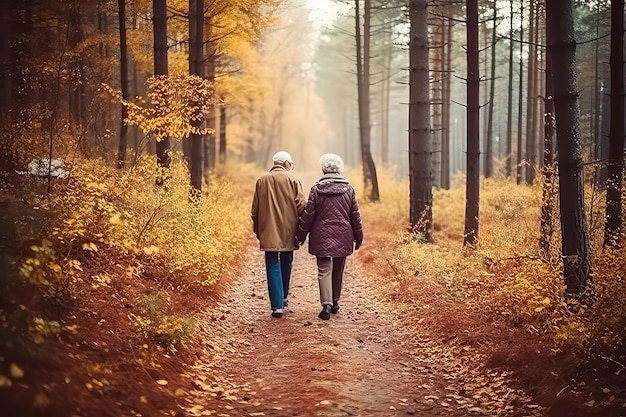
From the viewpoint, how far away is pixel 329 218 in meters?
8.11

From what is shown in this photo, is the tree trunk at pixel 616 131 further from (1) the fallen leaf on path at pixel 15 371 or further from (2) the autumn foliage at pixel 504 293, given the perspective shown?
(1) the fallen leaf on path at pixel 15 371

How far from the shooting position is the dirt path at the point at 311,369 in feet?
16.9

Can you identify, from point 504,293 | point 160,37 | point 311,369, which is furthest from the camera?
point 160,37

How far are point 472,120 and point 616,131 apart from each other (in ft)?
10.1

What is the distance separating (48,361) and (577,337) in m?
5.25

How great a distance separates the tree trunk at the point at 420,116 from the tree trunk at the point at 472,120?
98 cm

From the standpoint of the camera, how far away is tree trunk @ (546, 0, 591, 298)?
21.4 ft

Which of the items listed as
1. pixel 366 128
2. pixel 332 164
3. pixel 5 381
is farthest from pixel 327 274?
pixel 366 128

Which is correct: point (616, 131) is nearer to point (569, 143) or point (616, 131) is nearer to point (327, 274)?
point (569, 143)

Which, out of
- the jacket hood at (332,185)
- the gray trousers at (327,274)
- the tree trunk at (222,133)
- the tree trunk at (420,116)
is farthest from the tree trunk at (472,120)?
the tree trunk at (222,133)

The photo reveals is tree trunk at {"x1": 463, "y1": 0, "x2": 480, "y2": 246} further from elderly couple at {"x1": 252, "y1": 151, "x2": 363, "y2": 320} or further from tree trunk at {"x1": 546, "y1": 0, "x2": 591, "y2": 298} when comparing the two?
tree trunk at {"x1": 546, "y1": 0, "x2": 591, "y2": 298}

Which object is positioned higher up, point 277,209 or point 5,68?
point 5,68

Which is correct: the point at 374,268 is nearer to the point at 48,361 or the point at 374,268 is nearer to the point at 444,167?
the point at 48,361

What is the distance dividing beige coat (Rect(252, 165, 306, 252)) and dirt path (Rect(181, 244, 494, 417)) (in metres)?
1.26
